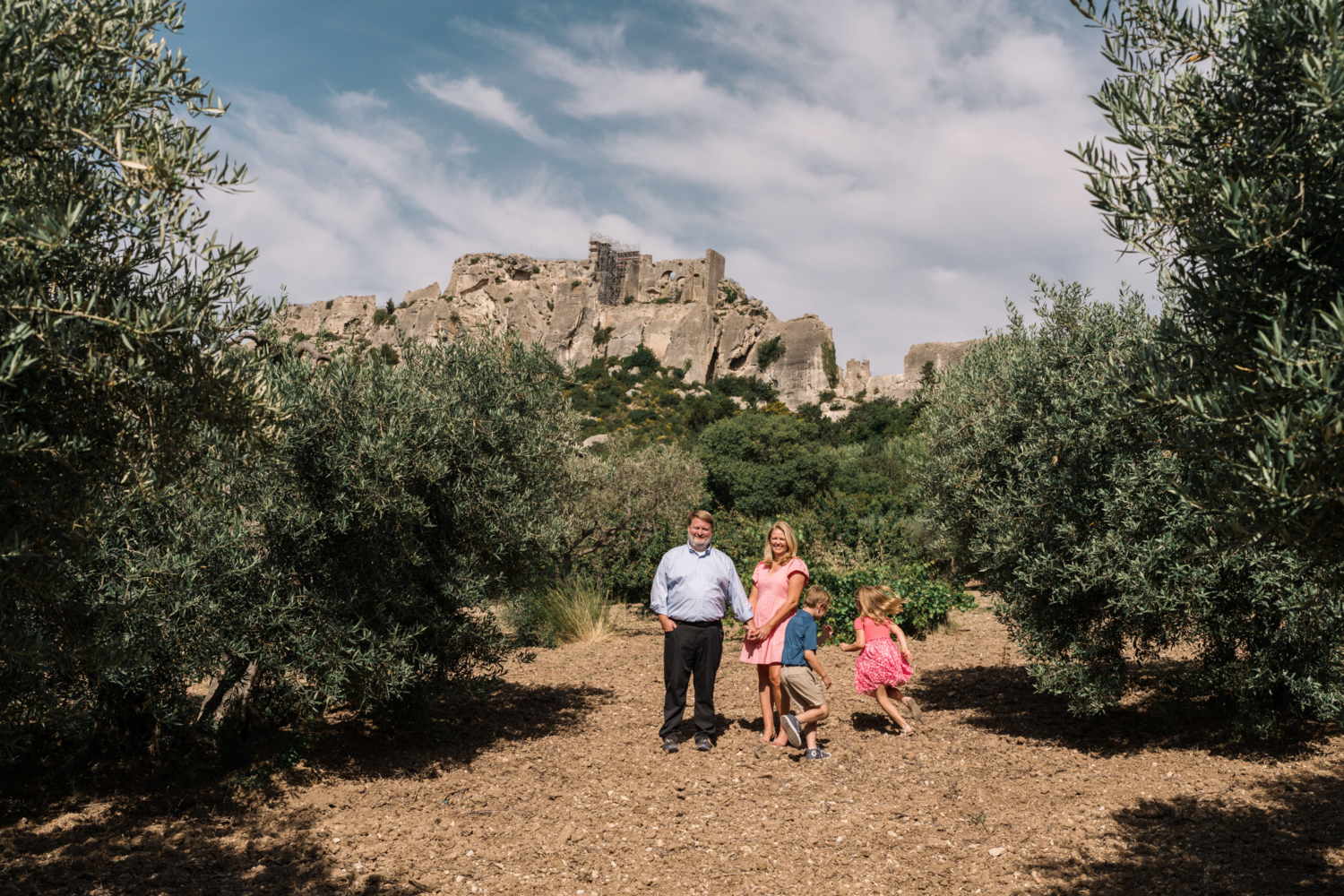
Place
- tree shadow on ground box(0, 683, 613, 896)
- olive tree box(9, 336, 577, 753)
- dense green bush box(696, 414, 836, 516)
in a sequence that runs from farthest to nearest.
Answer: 1. dense green bush box(696, 414, 836, 516)
2. olive tree box(9, 336, 577, 753)
3. tree shadow on ground box(0, 683, 613, 896)

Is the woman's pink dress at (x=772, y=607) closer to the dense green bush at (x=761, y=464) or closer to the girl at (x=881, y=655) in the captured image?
the girl at (x=881, y=655)

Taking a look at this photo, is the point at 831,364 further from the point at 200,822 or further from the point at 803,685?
the point at 200,822

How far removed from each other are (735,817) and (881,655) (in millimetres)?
2493

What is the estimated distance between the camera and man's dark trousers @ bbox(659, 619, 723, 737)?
6820mm

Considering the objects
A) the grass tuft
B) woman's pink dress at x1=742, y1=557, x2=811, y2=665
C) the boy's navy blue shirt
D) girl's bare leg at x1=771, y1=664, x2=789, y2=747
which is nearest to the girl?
the boy's navy blue shirt

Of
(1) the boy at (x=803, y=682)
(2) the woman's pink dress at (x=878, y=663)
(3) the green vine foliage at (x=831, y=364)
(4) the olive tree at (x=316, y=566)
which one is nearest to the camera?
(4) the olive tree at (x=316, y=566)

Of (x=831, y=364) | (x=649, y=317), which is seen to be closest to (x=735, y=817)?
(x=831, y=364)

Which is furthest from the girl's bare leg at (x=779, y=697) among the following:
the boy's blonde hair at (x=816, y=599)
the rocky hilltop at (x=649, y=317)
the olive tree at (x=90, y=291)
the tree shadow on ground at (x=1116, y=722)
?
the rocky hilltop at (x=649, y=317)

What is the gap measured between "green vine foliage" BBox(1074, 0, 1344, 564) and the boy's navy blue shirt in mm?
4196

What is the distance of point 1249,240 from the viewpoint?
8.60ft

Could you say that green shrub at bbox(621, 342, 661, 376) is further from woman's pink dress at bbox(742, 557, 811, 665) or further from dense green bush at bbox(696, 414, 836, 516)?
woman's pink dress at bbox(742, 557, 811, 665)

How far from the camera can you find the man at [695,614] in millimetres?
6801

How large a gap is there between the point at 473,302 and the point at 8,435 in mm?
82975

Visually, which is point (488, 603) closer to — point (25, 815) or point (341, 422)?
point (341, 422)
